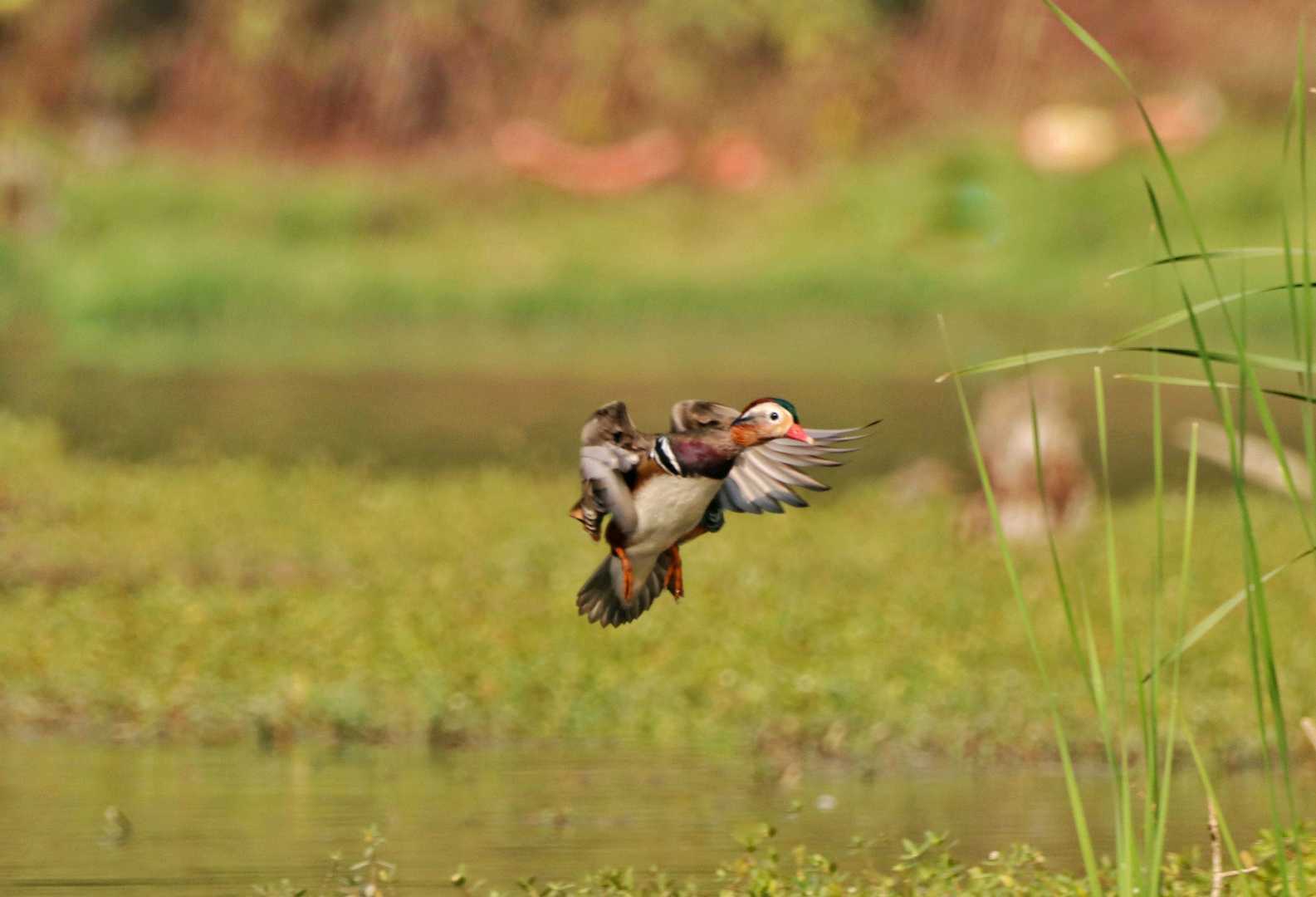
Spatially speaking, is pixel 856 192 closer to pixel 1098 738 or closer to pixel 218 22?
pixel 218 22

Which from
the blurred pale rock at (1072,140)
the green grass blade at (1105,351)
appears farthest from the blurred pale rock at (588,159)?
the green grass blade at (1105,351)

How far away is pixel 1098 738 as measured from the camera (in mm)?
9203

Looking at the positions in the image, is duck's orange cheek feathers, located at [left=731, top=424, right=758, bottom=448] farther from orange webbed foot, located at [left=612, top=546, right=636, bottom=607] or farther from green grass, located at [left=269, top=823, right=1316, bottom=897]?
green grass, located at [left=269, top=823, right=1316, bottom=897]

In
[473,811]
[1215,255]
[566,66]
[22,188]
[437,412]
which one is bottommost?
[473,811]

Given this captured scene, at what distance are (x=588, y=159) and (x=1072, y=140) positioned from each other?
5.62m

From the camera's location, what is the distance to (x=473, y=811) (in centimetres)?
798

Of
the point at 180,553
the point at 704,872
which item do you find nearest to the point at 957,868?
the point at 704,872

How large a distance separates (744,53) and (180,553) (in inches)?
811

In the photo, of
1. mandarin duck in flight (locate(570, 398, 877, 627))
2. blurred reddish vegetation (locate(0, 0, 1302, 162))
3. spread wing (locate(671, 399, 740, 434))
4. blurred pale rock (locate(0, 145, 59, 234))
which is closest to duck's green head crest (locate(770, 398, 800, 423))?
mandarin duck in flight (locate(570, 398, 877, 627))

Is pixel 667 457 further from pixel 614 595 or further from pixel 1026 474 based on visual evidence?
pixel 1026 474

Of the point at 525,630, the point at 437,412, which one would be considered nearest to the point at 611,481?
the point at 525,630

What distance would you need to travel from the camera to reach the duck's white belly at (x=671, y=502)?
11.1ft

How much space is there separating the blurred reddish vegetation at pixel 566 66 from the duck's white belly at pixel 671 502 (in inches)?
1105

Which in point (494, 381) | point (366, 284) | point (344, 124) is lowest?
point (494, 381)
